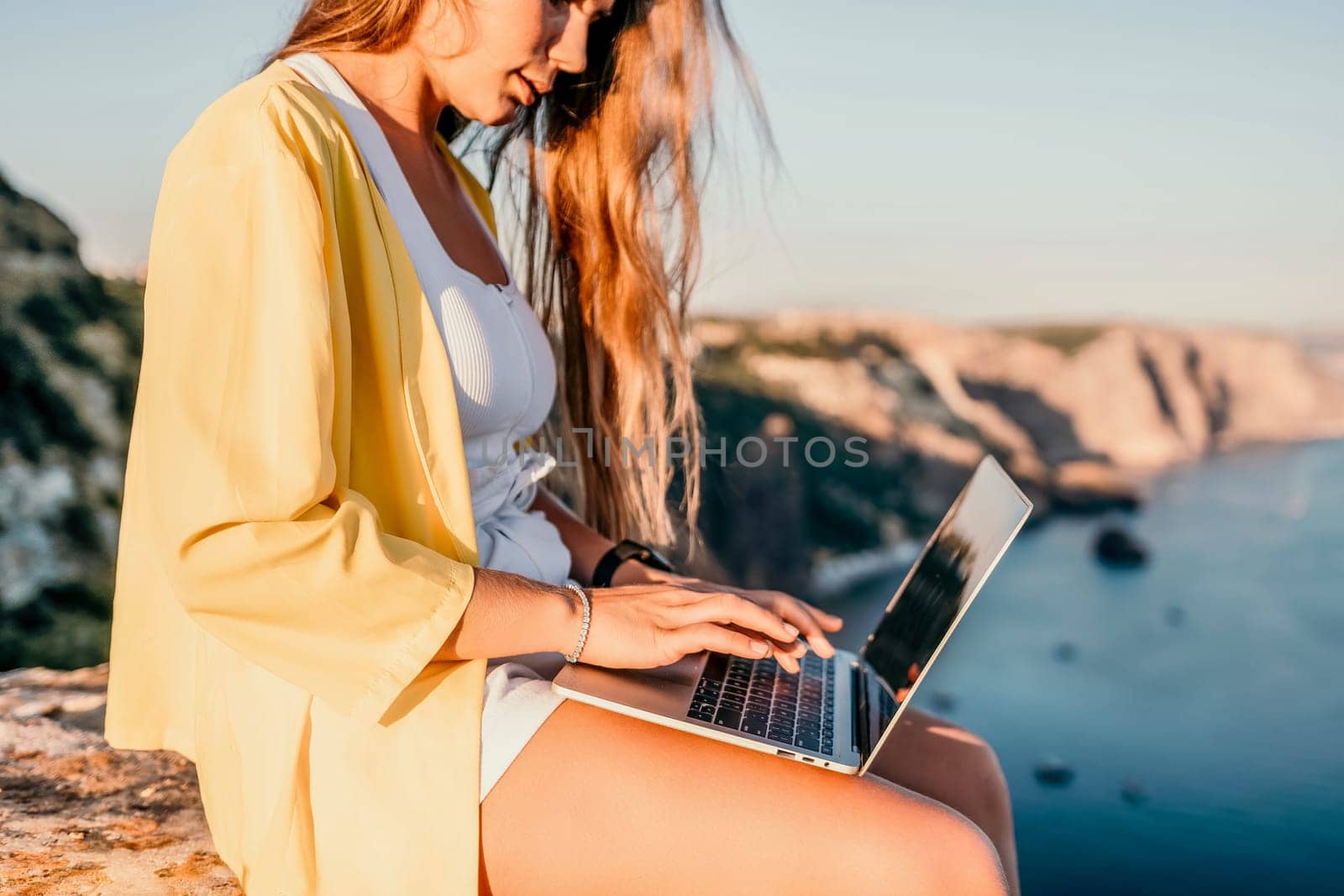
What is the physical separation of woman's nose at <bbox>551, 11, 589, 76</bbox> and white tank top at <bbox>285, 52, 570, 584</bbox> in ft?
0.98

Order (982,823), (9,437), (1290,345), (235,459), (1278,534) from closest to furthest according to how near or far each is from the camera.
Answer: (235,459) → (982,823) → (9,437) → (1278,534) → (1290,345)

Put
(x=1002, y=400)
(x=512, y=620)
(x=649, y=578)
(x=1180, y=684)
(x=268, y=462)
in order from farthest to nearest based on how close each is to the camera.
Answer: (x=1002, y=400), (x=1180, y=684), (x=649, y=578), (x=512, y=620), (x=268, y=462)

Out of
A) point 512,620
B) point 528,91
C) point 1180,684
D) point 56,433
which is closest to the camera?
point 512,620

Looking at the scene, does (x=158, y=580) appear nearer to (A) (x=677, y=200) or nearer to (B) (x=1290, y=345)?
(A) (x=677, y=200)

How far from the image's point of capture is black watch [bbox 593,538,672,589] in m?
1.63

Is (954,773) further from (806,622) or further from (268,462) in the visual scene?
(268,462)

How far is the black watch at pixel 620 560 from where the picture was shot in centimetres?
163

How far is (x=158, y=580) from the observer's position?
1.27 m

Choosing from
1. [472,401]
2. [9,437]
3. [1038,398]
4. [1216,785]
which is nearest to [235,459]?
[472,401]

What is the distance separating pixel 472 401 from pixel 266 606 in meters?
0.41

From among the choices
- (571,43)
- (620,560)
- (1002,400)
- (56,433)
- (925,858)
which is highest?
(571,43)

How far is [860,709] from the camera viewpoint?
1.34 m

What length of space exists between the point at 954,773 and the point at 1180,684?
4.19m

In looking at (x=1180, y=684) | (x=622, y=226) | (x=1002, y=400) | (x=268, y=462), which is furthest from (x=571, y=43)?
(x=1002, y=400)
